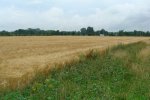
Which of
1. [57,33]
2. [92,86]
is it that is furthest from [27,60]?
[57,33]

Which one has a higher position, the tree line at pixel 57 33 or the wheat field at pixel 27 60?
the wheat field at pixel 27 60

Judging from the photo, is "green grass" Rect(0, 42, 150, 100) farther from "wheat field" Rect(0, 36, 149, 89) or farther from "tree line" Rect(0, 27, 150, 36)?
"tree line" Rect(0, 27, 150, 36)

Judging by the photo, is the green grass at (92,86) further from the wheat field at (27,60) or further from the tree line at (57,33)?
the tree line at (57,33)

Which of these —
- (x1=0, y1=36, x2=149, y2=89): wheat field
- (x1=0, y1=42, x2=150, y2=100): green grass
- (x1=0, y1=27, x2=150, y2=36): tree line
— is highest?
(x1=0, y1=42, x2=150, y2=100): green grass

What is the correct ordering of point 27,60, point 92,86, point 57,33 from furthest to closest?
point 57,33
point 27,60
point 92,86

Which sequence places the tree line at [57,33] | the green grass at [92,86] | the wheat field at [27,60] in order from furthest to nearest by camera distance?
the tree line at [57,33] → the wheat field at [27,60] → the green grass at [92,86]

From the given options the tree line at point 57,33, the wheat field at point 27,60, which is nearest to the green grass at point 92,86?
the wheat field at point 27,60

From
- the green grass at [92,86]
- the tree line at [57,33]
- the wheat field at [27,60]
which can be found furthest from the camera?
the tree line at [57,33]

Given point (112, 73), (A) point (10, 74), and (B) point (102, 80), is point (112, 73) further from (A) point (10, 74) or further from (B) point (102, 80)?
(A) point (10, 74)

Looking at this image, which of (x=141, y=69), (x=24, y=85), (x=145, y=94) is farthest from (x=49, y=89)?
(x=141, y=69)

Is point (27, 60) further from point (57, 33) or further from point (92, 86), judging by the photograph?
point (57, 33)

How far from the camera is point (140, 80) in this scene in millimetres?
11891

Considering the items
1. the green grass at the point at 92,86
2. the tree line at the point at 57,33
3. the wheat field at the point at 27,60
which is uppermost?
the green grass at the point at 92,86

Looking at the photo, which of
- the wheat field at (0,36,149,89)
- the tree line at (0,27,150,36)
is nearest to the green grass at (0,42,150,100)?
the wheat field at (0,36,149,89)
